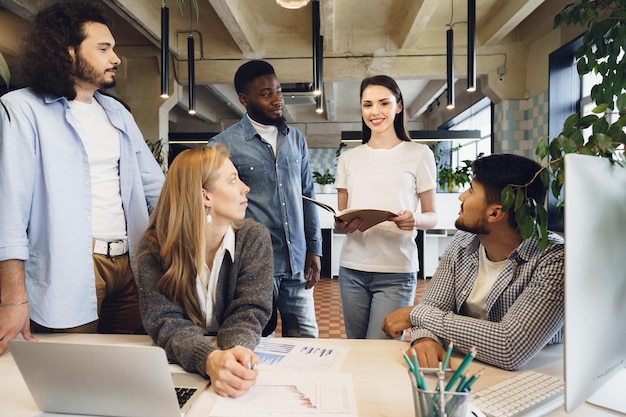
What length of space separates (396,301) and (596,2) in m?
1.22

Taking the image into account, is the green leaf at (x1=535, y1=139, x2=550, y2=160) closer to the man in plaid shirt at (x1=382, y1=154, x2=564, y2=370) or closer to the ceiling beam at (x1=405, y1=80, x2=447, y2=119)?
the man in plaid shirt at (x1=382, y1=154, x2=564, y2=370)

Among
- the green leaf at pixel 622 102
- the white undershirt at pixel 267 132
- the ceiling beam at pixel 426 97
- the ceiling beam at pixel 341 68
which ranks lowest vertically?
the green leaf at pixel 622 102

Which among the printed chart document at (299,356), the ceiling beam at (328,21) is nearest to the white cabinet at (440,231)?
the ceiling beam at (328,21)

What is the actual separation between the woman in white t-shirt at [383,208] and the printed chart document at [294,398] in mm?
752

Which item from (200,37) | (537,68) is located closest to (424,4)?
(537,68)

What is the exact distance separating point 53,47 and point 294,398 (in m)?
1.34

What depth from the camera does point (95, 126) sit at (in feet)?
4.95

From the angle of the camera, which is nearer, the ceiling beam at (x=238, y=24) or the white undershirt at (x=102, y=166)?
the white undershirt at (x=102, y=166)

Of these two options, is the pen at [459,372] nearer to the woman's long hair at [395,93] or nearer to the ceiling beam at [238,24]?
the woman's long hair at [395,93]

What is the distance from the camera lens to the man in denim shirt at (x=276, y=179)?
6.45 feet

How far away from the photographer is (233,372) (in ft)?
2.92

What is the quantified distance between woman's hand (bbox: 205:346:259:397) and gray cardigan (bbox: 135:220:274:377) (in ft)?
0.21

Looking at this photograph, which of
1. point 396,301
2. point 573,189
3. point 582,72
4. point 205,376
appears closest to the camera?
point 573,189

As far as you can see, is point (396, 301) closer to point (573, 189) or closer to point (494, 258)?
point (494, 258)
